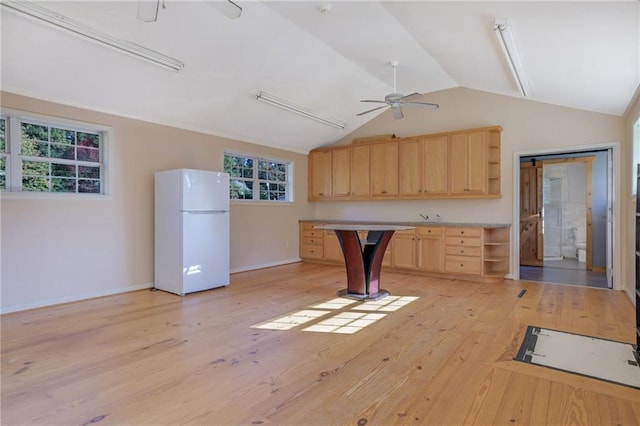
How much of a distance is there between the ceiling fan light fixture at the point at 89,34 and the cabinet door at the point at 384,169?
3741 millimetres

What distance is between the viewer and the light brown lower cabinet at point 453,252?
5328 mm

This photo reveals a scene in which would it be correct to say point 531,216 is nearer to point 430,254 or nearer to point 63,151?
point 430,254

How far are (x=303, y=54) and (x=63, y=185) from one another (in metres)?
3.33

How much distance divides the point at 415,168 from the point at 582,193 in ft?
14.2

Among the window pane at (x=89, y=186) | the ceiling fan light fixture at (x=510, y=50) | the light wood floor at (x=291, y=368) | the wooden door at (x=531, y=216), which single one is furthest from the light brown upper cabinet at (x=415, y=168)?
the window pane at (x=89, y=186)

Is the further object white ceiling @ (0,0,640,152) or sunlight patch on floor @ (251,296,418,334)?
sunlight patch on floor @ (251,296,418,334)

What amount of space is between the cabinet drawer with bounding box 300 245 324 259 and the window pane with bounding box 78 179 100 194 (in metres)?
3.89

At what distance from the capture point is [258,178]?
668cm

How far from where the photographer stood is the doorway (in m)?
5.88

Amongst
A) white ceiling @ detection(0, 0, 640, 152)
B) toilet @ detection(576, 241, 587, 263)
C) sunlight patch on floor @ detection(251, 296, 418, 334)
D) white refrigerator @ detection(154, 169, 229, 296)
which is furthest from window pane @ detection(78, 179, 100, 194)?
toilet @ detection(576, 241, 587, 263)

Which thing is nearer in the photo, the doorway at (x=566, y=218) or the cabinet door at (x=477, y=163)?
the cabinet door at (x=477, y=163)

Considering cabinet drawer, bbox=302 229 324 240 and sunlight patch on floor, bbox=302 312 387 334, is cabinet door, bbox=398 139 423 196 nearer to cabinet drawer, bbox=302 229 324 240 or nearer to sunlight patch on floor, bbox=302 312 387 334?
cabinet drawer, bbox=302 229 324 240

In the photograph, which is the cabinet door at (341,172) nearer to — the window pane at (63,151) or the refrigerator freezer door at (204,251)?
the refrigerator freezer door at (204,251)

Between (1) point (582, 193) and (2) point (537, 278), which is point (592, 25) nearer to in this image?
(2) point (537, 278)
